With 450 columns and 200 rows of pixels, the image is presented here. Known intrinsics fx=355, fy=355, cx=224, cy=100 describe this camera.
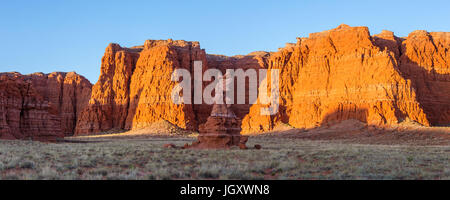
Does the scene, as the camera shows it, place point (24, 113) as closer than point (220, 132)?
No

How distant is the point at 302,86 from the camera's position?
7112 cm

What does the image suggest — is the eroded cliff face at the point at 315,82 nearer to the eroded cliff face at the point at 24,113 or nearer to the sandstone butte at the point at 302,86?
the sandstone butte at the point at 302,86

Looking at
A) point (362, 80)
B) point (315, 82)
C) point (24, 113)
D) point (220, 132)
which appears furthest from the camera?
point (315, 82)

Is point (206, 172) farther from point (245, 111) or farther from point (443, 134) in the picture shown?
point (245, 111)

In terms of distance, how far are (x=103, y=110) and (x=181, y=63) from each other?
69.3 feet

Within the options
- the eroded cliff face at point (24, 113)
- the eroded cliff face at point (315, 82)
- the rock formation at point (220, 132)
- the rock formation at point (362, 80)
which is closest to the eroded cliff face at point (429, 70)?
the rock formation at point (362, 80)

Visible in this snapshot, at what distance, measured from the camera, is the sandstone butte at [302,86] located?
5459 centimetres

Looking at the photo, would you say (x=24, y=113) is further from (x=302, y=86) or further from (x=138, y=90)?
(x=302, y=86)

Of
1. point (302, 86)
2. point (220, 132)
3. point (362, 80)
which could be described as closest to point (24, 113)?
point (220, 132)

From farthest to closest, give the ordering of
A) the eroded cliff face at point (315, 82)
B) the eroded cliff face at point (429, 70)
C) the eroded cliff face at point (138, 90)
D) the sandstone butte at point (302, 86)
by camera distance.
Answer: the eroded cliff face at point (138, 90) < the eroded cliff face at point (429, 70) < the eroded cliff face at point (315, 82) < the sandstone butte at point (302, 86)

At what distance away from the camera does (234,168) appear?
13.7 m

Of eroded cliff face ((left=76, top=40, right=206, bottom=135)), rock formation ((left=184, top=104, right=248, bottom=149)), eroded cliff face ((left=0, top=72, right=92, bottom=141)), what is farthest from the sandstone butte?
rock formation ((left=184, top=104, right=248, bottom=149))
